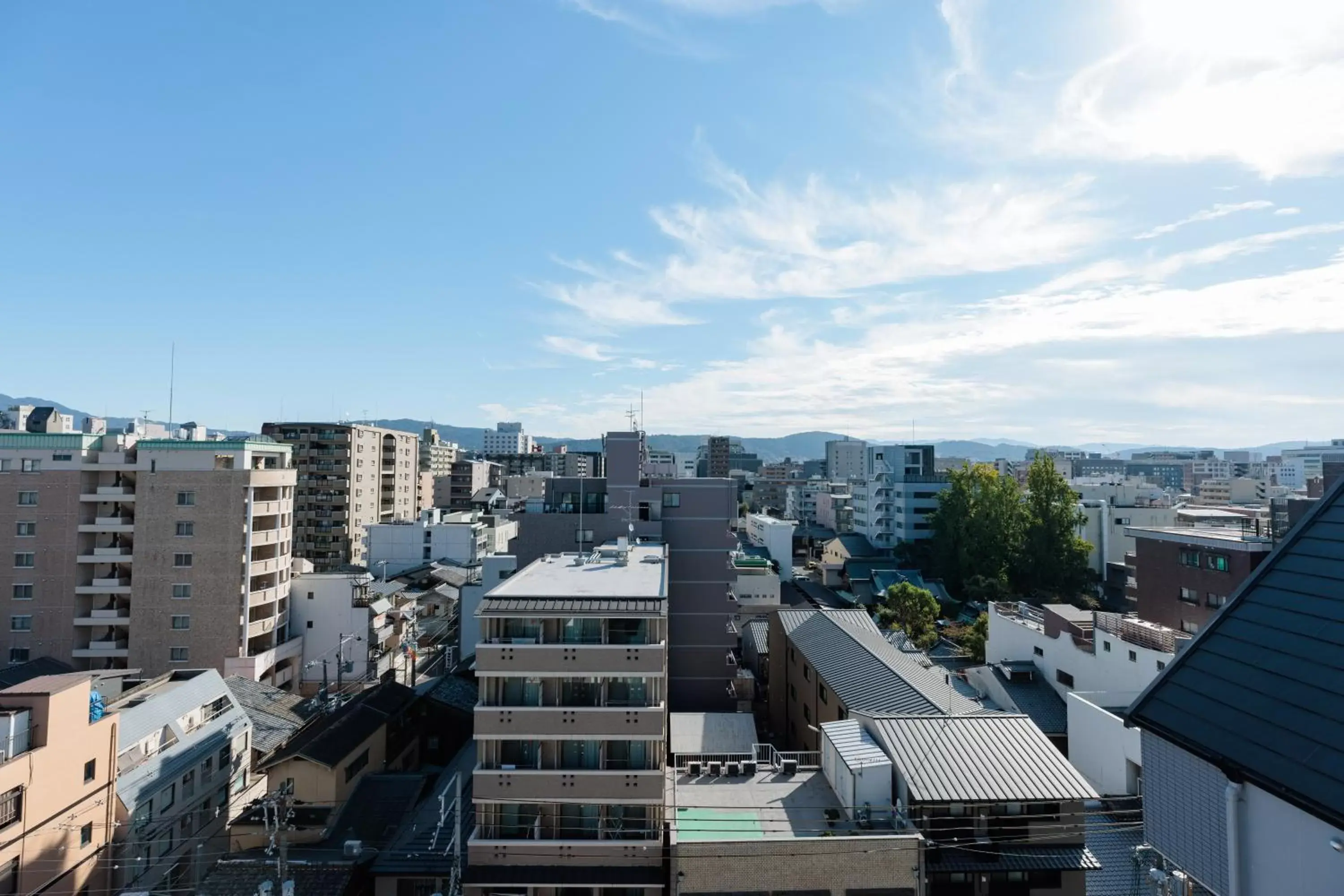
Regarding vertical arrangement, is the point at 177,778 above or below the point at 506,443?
below

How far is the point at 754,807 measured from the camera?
15961mm

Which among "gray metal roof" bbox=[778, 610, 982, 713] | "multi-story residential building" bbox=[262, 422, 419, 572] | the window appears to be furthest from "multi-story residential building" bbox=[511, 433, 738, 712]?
"multi-story residential building" bbox=[262, 422, 419, 572]

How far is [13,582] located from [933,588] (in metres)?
55.2

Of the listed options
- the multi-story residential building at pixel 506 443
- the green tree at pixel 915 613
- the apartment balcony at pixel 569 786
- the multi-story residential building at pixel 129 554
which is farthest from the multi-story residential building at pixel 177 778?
the multi-story residential building at pixel 506 443

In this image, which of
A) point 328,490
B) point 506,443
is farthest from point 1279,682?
point 506,443

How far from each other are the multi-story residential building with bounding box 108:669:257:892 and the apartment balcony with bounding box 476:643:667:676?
32.7ft

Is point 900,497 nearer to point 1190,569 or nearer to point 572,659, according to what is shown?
point 1190,569

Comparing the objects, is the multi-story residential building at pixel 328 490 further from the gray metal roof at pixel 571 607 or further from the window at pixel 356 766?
the gray metal roof at pixel 571 607

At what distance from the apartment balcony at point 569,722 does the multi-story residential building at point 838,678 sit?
6.19 m

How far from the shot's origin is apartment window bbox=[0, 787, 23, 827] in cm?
1570

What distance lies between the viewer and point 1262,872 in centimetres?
537

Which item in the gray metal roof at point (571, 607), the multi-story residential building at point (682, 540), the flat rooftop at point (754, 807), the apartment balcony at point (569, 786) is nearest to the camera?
the flat rooftop at point (754, 807)

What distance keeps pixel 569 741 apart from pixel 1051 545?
42.4 metres

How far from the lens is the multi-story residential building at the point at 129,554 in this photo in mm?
33312
